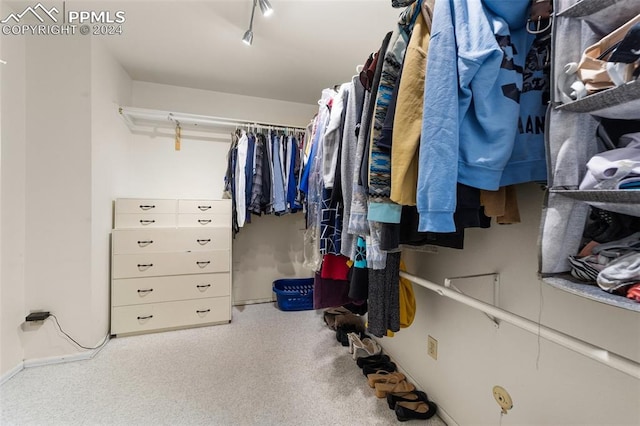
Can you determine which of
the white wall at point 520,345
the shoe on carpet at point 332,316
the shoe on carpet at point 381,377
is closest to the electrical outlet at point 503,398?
the white wall at point 520,345

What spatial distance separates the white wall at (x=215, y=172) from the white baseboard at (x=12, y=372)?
1.24 metres

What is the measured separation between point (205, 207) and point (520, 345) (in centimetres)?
227

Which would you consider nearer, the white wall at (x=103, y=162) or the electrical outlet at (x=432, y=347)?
the electrical outlet at (x=432, y=347)

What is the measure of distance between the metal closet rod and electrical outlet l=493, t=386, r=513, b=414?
2386mm

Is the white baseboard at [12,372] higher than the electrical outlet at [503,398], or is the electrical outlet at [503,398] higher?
the electrical outlet at [503,398]

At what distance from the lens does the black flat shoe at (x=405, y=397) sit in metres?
1.35

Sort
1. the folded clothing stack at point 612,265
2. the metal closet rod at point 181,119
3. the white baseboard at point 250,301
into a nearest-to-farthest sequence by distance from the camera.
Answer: the folded clothing stack at point 612,265 < the metal closet rod at point 181,119 < the white baseboard at point 250,301

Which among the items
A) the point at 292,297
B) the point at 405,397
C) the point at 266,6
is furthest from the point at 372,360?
the point at 266,6

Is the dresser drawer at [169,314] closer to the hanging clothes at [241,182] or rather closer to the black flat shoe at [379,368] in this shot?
the hanging clothes at [241,182]

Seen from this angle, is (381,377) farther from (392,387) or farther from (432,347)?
(432,347)

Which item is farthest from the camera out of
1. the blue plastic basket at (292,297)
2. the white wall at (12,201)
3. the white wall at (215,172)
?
the blue plastic basket at (292,297)

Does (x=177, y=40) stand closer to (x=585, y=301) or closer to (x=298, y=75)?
(x=298, y=75)

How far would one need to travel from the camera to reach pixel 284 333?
7.04 ft

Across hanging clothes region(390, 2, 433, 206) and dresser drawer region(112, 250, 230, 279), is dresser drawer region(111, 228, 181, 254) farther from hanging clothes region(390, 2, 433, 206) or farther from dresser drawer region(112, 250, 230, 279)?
hanging clothes region(390, 2, 433, 206)
